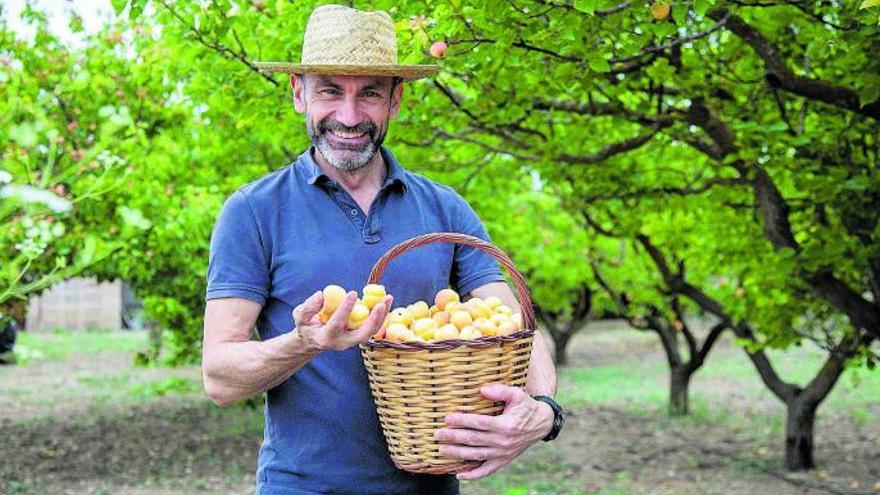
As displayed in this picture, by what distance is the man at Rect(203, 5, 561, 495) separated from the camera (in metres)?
2.38

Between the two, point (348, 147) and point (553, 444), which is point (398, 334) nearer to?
point (348, 147)

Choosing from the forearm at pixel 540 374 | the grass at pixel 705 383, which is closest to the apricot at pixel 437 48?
the forearm at pixel 540 374

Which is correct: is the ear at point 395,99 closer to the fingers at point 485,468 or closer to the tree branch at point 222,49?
the fingers at point 485,468

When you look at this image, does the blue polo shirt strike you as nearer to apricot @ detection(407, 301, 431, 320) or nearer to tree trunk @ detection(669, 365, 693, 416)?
apricot @ detection(407, 301, 431, 320)

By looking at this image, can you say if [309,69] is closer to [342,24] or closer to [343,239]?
Result: [342,24]

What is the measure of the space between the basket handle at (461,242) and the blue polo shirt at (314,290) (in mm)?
124

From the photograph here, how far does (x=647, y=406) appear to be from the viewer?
15.3 meters

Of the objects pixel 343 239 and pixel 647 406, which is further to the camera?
pixel 647 406

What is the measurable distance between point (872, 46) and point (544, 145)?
2.36 meters

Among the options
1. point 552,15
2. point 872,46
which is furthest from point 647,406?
point 552,15

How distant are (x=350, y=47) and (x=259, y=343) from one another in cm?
78

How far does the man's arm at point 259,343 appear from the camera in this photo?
207cm

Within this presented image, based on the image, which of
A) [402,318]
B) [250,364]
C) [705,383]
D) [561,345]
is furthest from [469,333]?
[561,345]

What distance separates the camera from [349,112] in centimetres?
260
